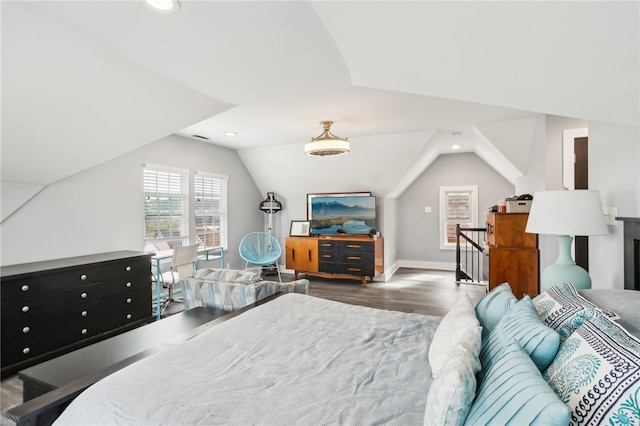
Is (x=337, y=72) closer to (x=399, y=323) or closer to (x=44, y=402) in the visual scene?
(x=399, y=323)

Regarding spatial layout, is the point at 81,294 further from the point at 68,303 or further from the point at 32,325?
the point at 32,325

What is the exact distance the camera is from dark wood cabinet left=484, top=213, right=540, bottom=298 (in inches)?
141

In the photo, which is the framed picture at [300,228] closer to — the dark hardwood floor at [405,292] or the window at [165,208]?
the dark hardwood floor at [405,292]

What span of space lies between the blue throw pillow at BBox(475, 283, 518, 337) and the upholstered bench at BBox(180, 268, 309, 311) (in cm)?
152

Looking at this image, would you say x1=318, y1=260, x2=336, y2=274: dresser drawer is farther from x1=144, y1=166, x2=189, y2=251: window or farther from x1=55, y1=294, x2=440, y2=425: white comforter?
x1=55, y1=294, x2=440, y2=425: white comforter

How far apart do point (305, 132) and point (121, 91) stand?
248 centimetres

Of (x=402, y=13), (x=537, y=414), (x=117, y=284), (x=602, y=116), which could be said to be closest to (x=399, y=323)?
(x=537, y=414)

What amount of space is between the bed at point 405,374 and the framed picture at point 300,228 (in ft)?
14.5

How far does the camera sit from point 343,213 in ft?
19.3

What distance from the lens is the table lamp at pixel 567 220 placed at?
171 cm

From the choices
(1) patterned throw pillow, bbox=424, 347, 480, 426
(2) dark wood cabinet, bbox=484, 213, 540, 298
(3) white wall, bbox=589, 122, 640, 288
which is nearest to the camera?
(1) patterned throw pillow, bbox=424, 347, 480, 426

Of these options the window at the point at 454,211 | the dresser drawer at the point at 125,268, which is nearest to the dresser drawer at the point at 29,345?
the dresser drawer at the point at 125,268

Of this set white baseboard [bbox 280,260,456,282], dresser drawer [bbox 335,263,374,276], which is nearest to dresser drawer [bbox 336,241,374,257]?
dresser drawer [bbox 335,263,374,276]

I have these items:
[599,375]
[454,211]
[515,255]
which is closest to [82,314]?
[599,375]
